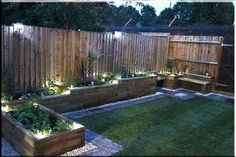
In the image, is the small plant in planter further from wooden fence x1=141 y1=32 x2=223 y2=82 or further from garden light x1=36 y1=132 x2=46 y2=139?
wooden fence x1=141 y1=32 x2=223 y2=82

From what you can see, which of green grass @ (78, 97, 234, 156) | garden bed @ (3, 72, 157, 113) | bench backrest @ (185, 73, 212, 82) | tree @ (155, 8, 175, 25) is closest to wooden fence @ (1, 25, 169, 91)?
garden bed @ (3, 72, 157, 113)

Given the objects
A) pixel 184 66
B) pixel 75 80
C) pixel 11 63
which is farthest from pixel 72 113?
pixel 184 66

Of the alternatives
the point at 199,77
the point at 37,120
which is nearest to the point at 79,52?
the point at 37,120

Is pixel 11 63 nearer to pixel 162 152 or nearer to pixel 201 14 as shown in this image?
pixel 162 152

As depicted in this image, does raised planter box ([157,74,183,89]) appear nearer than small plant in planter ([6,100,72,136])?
No

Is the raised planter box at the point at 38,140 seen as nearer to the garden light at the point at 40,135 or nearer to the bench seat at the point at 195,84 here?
the garden light at the point at 40,135

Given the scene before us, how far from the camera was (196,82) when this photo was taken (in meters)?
9.90

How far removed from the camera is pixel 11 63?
601cm

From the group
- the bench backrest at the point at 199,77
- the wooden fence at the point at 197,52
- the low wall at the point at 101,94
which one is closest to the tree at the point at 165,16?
the wooden fence at the point at 197,52

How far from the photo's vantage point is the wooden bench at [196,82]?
9680 mm

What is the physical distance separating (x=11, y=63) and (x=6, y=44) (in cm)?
46

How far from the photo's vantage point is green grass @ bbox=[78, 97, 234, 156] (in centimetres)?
460

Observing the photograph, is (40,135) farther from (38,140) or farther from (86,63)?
(86,63)

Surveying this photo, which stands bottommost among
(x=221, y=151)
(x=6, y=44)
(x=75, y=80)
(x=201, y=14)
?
(x=221, y=151)
